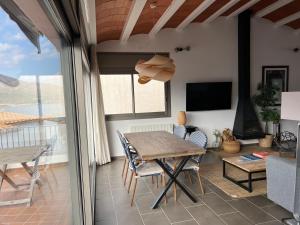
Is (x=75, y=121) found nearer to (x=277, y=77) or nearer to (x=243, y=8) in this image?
(x=243, y=8)

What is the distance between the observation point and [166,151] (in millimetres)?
2855

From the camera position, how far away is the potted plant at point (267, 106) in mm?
5750

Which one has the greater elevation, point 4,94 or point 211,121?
point 4,94

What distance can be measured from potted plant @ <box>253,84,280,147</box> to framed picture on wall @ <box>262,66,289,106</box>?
0.24 meters

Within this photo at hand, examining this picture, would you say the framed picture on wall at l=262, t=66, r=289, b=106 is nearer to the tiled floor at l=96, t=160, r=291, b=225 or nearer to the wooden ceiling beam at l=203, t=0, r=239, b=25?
the wooden ceiling beam at l=203, t=0, r=239, b=25

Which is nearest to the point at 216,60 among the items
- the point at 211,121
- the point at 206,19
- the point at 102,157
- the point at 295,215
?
the point at 206,19

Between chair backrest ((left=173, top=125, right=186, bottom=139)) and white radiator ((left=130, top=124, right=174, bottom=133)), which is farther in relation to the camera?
white radiator ((left=130, top=124, right=174, bottom=133))

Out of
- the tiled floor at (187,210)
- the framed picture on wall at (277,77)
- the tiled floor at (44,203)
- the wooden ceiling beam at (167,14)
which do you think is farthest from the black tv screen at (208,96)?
the tiled floor at (44,203)

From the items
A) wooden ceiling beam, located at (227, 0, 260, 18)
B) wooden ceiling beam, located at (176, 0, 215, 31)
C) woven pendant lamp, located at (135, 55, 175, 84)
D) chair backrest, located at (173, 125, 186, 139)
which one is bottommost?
chair backrest, located at (173, 125, 186, 139)

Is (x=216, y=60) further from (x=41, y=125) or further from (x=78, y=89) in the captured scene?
(x=41, y=125)

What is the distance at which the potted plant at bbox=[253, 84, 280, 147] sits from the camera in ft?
18.9

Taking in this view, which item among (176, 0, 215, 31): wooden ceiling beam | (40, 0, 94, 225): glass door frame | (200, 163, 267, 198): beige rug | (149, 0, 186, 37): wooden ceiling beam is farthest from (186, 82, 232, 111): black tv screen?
(40, 0, 94, 225): glass door frame

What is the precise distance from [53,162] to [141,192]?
7.29ft

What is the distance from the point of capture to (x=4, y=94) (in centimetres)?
69
